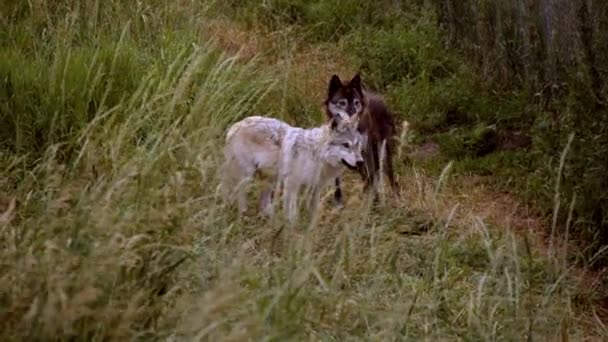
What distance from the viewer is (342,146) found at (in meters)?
7.55

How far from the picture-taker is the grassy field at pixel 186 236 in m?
4.14

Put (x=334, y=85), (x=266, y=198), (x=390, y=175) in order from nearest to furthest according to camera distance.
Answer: (x=266, y=198) → (x=334, y=85) → (x=390, y=175)

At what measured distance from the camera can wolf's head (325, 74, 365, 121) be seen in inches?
336

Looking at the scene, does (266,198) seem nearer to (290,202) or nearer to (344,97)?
(290,202)

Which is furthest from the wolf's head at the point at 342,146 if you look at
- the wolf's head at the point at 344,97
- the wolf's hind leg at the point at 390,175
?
the wolf's hind leg at the point at 390,175

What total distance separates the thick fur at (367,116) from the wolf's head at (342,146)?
1.34 ft

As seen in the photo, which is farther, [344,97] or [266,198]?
[344,97]

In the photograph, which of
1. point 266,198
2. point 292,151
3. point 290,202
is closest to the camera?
point 290,202

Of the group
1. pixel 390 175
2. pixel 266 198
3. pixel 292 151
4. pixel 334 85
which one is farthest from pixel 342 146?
pixel 390 175

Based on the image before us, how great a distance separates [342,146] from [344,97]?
1.12 meters

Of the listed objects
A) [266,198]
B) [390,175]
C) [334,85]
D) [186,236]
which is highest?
[186,236]

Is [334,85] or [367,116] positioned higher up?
[334,85]

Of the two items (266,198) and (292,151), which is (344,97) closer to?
(292,151)

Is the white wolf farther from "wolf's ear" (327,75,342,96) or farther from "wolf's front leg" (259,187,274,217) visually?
"wolf's ear" (327,75,342,96)
